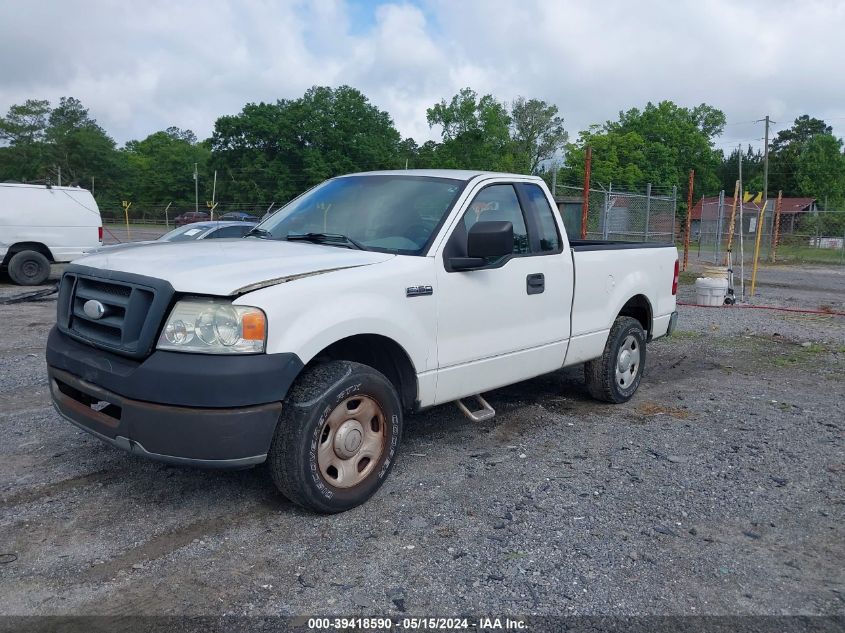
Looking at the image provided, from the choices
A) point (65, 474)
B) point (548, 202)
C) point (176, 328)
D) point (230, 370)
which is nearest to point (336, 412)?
point (230, 370)

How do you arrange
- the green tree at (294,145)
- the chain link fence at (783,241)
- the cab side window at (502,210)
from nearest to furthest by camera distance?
the cab side window at (502,210) → the chain link fence at (783,241) → the green tree at (294,145)

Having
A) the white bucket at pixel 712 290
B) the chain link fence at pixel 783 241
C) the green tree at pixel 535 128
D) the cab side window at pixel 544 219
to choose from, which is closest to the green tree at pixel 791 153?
the green tree at pixel 535 128

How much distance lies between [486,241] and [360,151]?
5848 cm

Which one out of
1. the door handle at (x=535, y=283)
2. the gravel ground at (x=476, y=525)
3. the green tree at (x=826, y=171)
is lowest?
the gravel ground at (x=476, y=525)

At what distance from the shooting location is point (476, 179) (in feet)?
16.2

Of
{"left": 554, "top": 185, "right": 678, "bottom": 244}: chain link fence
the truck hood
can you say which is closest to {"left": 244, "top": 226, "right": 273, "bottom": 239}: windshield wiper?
the truck hood

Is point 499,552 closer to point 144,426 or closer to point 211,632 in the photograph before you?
point 211,632

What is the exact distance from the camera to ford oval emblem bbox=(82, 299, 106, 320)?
145 inches

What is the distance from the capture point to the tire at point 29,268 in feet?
46.4

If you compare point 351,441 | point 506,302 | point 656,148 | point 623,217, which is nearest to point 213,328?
point 351,441

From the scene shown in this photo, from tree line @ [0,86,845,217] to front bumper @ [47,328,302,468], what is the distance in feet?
148

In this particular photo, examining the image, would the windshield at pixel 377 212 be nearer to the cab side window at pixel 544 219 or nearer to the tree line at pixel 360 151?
the cab side window at pixel 544 219

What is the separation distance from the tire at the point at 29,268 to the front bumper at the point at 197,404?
12.3 metres

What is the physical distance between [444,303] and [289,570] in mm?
1780
